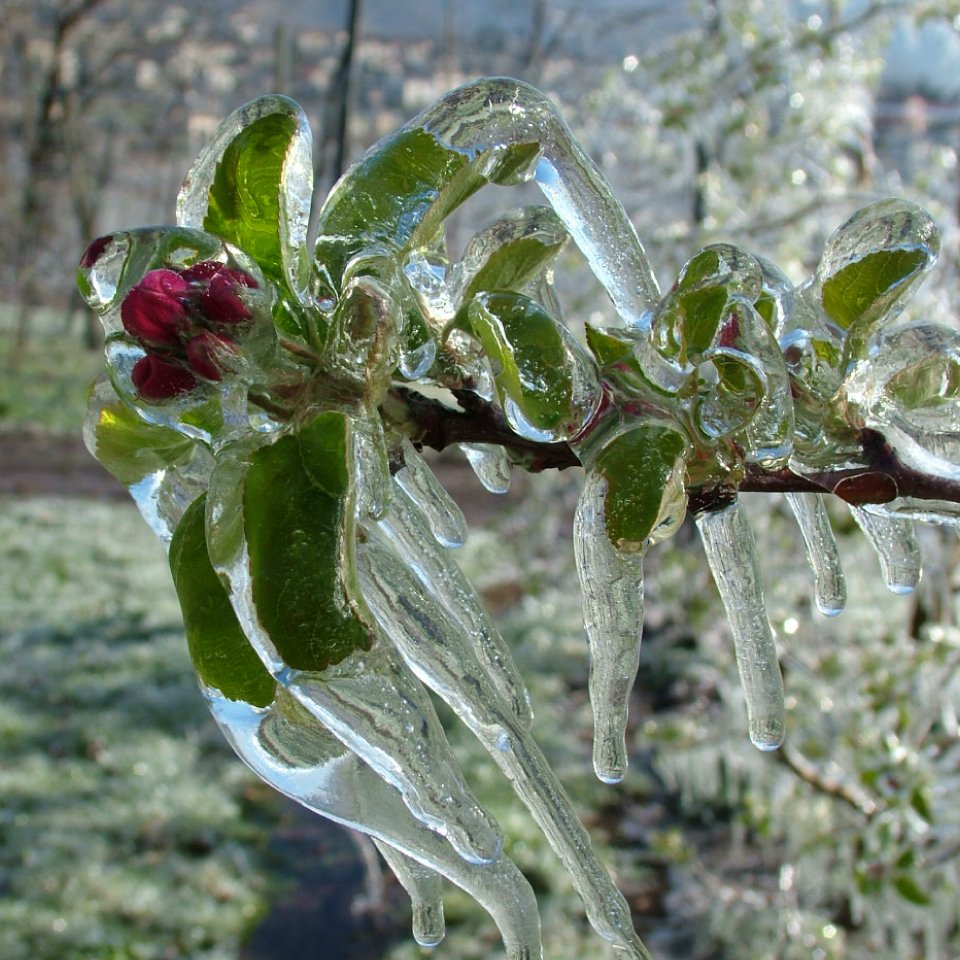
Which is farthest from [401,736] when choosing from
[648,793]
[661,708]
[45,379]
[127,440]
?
[45,379]

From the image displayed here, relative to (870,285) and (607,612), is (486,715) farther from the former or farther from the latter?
(870,285)

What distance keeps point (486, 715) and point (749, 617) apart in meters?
0.10

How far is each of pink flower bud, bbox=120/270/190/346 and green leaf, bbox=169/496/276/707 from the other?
0.20ft

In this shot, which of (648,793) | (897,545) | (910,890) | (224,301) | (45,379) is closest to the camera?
(224,301)

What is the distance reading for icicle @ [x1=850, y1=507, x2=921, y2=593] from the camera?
37 centimetres

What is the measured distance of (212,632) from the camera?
30cm

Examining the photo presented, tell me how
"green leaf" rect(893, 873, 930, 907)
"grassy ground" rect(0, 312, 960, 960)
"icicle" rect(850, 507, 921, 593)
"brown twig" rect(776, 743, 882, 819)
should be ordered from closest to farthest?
"icicle" rect(850, 507, 921, 593)
"green leaf" rect(893, 873, 930, 907)
"brown twig" rect(776, 743, 882, 819)
"grassy ground" rect(0, 312, 960, 960)

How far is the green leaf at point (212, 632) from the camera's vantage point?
297 millimetres

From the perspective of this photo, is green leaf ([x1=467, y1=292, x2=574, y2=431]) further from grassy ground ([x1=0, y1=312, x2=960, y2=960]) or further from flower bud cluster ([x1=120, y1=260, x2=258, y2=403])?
grassy ground ([x1=0, y1=312, x2=960, y2=960])

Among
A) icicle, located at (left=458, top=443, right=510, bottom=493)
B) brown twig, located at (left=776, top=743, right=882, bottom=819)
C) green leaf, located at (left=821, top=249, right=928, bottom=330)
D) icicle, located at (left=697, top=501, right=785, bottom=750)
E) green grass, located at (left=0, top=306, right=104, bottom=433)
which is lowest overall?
brown twig, located at (left=776, top=743, right=882, bottom=819)

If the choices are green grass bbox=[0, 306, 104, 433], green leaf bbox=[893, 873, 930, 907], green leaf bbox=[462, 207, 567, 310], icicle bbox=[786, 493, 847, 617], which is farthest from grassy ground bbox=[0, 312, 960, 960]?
green grass bbox=[0, 306, 104, 433]

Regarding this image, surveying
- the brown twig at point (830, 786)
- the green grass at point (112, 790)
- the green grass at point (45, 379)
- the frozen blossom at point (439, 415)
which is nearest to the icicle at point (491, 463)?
the frozen blossom at point (439, 415)

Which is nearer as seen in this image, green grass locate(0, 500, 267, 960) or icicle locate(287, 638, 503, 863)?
icicle locate(287, 638, 503, 863)

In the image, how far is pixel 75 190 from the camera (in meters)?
8.02
